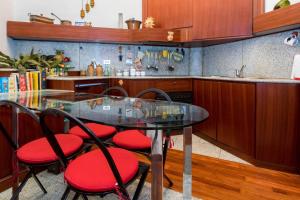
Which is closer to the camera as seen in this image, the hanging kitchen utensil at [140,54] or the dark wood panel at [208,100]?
the dark wood panel at [208,100]

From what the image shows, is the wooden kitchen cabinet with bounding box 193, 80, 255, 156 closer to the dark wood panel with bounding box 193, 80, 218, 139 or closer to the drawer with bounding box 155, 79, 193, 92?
the dark wood panel with bounding box 193, 80, 218, 139

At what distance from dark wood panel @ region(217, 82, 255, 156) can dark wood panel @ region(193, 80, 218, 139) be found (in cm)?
9

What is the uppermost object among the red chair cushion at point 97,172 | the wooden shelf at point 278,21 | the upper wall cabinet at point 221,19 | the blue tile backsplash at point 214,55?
the upper wall cabinet at point 221,19

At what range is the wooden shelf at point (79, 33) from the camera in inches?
124

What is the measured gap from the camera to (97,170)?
3.50 ft

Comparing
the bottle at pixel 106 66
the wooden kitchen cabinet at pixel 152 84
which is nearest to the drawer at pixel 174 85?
the wooden kitchen cabinet at pixel 152 84

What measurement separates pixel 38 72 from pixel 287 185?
2.65 m

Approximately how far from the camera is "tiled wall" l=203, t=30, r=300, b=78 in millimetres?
2626

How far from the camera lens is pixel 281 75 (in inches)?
105

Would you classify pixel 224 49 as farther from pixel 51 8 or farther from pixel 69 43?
pixel 51 8

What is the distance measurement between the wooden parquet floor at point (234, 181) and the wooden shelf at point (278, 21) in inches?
57.2

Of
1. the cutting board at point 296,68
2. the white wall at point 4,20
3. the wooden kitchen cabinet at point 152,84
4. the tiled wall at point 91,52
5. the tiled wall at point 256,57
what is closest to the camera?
the cutting board at point 296,68

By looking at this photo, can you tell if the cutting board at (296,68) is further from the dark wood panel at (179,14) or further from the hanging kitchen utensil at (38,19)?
the hanging kitchen utensil at (38,19)

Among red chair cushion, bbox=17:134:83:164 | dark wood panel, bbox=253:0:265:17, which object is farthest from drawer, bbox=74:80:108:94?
dark wood panel, bbox=253:0:265:17
